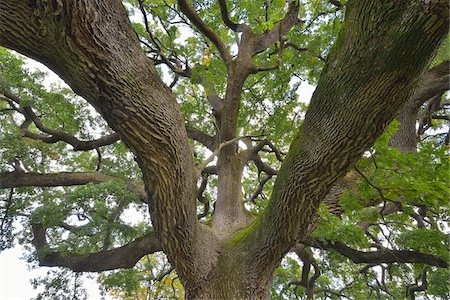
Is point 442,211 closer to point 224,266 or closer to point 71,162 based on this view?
point 224,266

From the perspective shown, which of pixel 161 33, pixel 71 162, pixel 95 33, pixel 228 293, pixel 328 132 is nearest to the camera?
pixel 95 33

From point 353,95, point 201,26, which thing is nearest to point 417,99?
point 353,95

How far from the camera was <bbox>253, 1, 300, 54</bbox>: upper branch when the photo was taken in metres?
4.60

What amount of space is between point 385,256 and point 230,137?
2.74 metres

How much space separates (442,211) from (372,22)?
11.1ft

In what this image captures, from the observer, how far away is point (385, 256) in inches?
152

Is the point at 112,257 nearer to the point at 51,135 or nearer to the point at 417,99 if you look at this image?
the point at 51,135

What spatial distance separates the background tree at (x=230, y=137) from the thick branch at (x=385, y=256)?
0.02 m

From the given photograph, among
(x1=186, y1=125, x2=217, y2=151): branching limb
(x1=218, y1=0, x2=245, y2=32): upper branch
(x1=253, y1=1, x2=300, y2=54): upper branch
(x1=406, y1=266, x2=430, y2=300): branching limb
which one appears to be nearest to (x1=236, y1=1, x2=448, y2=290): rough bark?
(x1=218, y1=0, x2=245, y2=32): upper branch

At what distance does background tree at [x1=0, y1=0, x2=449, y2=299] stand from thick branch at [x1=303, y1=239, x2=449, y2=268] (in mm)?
21

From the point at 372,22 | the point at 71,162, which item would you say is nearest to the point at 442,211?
the point at 372,22

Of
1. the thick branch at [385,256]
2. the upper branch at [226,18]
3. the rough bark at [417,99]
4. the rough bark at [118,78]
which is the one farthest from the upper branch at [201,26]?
the thick branch at [385,256]

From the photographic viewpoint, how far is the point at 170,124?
2178 mm

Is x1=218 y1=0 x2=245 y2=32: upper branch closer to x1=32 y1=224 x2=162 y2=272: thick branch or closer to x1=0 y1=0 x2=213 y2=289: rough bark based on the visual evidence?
x1=0 y1=0 x2=213 y2=289: rough bark
